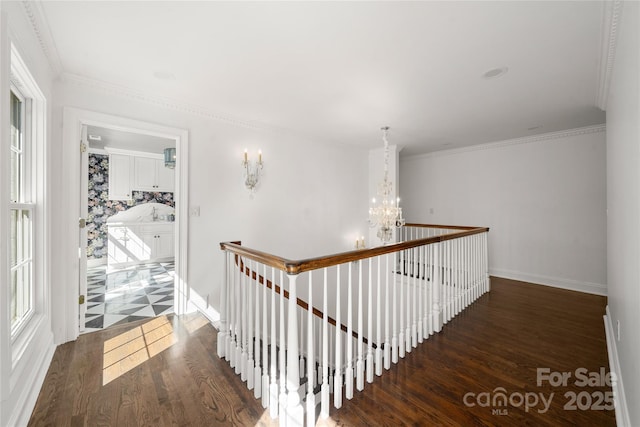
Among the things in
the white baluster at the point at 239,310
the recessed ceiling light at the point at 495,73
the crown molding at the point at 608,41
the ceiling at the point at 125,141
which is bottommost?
the white baluster at the point at 239,310

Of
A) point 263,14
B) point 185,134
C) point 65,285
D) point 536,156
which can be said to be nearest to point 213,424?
point 65,285

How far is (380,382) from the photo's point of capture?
1997mm

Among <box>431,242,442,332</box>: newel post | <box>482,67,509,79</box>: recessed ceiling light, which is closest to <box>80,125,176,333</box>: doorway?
<box>431,242,442,332</box>: newel post

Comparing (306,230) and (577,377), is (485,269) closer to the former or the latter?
(577,377)

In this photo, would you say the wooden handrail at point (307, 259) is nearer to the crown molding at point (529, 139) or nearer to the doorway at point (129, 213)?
the doorway at point (129, 213)

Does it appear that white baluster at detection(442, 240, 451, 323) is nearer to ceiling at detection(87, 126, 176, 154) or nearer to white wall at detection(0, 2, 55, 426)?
white wall at detection(0, 2, 55, 426)

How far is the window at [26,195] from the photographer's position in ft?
6.27

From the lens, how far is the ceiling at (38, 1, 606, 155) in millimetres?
1794

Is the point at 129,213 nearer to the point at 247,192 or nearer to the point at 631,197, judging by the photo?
the point at 247,192

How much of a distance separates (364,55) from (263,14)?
33.9 inches

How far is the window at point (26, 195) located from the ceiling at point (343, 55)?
1.46 feet

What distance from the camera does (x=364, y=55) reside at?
7.40 ft

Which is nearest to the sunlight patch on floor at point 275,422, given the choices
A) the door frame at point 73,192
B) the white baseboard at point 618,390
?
the white baseboard at point 618,390

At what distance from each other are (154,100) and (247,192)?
151cm
